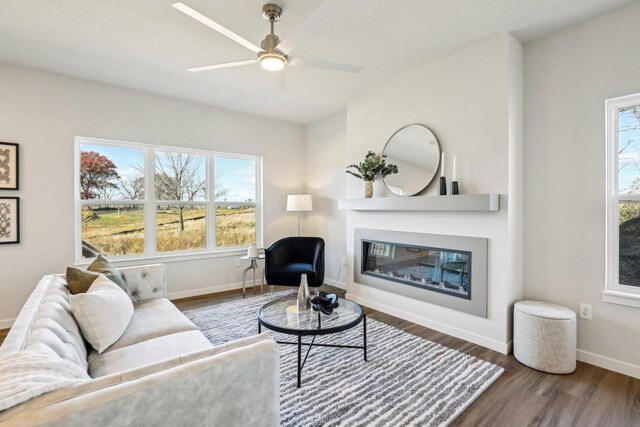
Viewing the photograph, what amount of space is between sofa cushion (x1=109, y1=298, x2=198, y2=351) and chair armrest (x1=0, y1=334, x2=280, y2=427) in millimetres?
1072

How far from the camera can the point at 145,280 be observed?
8.84ft

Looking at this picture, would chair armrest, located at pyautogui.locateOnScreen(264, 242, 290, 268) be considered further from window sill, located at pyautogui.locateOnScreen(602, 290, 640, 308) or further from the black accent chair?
window sill, located at pyautogui.locateOnScreen(602, 290, 640, 308)

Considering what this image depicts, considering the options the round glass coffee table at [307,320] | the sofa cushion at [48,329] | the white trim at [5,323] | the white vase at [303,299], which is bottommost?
the white trim at [5,323]

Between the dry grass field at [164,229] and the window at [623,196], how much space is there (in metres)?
4.16

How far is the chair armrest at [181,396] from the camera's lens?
0.80m

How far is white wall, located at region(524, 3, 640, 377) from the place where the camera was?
7.40 ft

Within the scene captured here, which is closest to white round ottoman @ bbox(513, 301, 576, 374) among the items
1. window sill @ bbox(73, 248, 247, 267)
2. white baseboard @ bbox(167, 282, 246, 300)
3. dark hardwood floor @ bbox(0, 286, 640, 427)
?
dark hardwood floor @ bbox(0, 286, 640, 427)

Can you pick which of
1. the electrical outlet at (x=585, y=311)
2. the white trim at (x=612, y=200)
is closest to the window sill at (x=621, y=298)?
the white trim at (x=612, y=200)

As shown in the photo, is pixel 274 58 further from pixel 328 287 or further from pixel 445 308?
pixel 328 287

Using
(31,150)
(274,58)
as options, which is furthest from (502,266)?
(31,150)

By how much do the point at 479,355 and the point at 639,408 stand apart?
92 centimetres

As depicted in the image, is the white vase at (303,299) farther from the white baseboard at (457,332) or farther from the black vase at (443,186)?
the black vase at (443,186)

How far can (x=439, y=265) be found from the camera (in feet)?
10.1

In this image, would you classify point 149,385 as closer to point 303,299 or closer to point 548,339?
point 303,299
